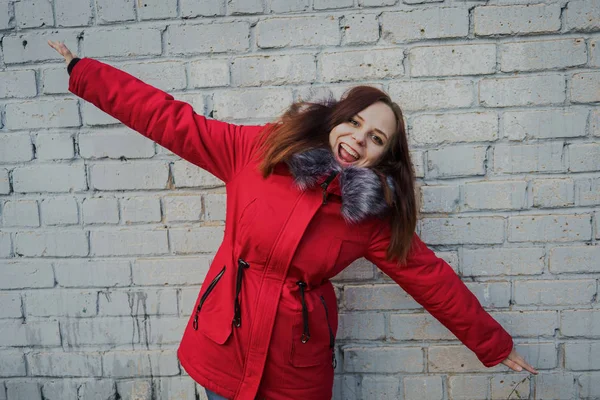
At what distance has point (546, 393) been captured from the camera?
2.00 metres

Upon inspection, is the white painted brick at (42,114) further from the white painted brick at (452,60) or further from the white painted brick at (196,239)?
the white painted brick at (452,60)

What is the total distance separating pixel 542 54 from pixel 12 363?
2.64 metres

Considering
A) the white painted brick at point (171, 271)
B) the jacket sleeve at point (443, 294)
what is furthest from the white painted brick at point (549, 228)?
the white painted brick at point (171, 271)

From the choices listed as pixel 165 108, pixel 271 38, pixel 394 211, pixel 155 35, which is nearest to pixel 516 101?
pixel 394 211

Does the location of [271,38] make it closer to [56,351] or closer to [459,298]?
[459,298]

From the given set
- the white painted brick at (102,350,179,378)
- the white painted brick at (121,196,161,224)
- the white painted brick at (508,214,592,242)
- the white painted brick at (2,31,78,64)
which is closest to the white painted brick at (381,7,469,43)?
the white painted brick at (508,214,592,242)

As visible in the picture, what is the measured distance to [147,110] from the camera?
1381 millimetres

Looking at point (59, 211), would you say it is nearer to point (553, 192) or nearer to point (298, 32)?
point (298, 32)

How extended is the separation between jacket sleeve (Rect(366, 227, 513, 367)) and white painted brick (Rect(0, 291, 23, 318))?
1576 mm

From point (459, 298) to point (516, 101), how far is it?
832 mm

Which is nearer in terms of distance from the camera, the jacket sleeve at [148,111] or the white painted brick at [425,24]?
the jacket sleeve at [148,111]

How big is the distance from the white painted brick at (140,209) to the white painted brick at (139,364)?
1.98 ft

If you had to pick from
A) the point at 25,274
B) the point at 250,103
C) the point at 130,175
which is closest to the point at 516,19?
the point at 250,103

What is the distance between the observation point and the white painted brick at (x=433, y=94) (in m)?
1.80
